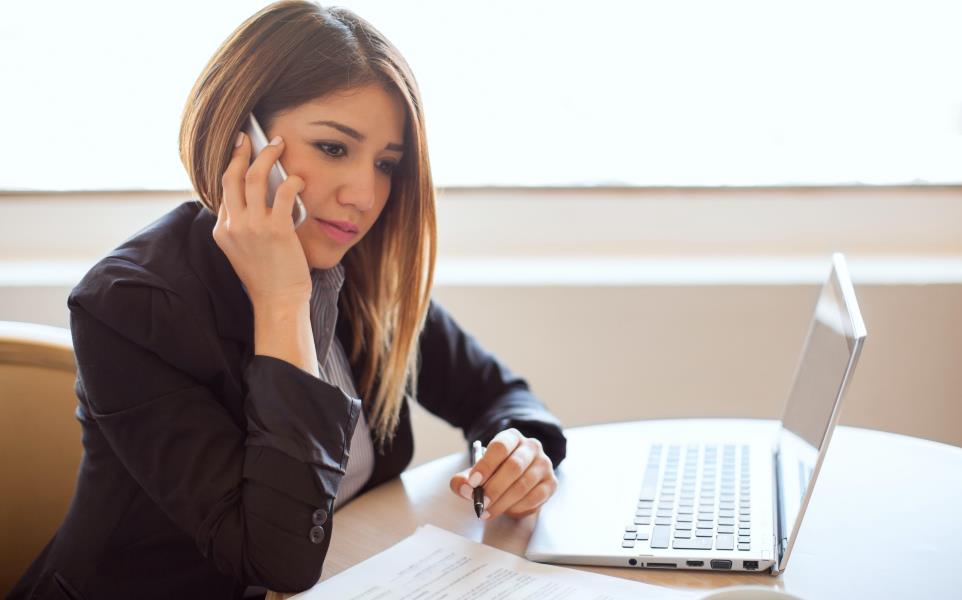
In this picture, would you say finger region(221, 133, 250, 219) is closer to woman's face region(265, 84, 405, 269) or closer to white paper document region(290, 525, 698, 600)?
woman's face region(265, 84, 405, 269)

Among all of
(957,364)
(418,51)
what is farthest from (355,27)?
(957,364)

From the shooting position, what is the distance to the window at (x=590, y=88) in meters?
1.85

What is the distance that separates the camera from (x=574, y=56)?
1898 millimetres

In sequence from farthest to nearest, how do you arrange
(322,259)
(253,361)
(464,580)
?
1. (322,259)
2. (253,361)
3. (464,580)

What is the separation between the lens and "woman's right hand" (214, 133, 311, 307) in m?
1.08

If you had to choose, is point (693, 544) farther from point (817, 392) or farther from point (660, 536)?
point (817, 392)

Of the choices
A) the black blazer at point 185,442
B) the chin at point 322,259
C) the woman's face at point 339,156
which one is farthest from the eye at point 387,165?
the black blazer at point 185,442

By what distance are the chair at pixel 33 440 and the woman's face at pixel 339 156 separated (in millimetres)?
374

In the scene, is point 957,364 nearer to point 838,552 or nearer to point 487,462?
point 838,552

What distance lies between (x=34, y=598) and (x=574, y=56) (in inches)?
53.1

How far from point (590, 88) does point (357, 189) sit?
864 millimetres

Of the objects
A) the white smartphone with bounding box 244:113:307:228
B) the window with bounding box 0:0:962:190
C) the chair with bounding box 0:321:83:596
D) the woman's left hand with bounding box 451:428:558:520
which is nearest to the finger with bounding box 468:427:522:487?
the woman's left hand with bounding box 451:428:558:520

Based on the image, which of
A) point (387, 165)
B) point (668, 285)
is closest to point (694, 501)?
point (387, 165)

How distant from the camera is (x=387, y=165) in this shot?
4.18 feet
